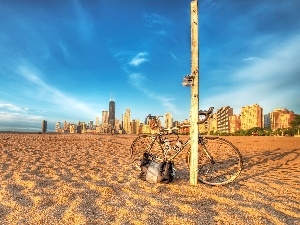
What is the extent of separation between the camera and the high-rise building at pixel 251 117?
100250 millimetres

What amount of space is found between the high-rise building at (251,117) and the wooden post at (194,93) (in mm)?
99094

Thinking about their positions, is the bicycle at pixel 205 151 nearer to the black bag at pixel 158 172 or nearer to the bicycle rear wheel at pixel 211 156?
the bicycle rear wheel at pixel 211 156

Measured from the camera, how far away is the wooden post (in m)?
5.66

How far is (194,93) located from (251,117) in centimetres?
10452

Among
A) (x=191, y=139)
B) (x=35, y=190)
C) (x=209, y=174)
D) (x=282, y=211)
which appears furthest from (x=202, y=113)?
(x=35, y=190)

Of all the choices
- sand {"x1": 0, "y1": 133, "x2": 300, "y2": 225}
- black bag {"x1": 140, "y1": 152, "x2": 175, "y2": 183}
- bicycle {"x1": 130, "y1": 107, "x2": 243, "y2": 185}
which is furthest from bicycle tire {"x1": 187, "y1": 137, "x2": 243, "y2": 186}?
black bag {"x1": 140, "y1": 152, "x2": 175, "y2": 183}

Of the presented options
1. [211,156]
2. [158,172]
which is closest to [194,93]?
[211,156]

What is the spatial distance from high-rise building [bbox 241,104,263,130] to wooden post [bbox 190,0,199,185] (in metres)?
99.1

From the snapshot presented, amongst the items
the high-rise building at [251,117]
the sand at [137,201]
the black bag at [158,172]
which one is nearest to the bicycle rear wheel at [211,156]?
the sand at [137,201]

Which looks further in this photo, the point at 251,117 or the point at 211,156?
the point at 251,117

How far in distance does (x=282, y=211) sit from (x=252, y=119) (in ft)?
344

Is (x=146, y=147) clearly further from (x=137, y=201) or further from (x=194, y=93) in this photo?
(x=137, y=201)

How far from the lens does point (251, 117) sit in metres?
103

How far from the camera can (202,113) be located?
584 centimetres
